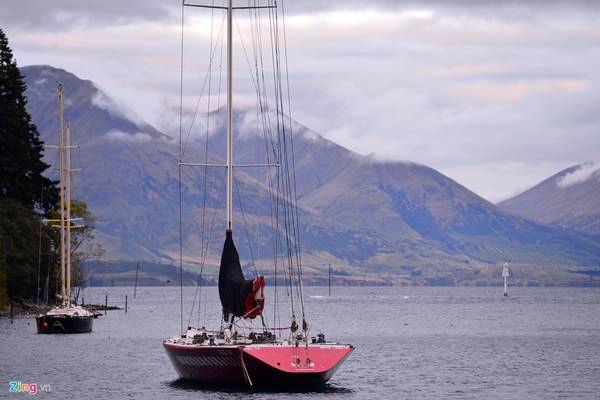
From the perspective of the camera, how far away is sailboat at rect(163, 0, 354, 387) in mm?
62312

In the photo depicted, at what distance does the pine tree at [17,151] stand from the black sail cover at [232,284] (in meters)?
91.3

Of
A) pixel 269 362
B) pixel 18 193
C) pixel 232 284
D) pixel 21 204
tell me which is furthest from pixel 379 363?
pixel 18 193

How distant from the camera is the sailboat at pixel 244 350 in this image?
62312 mm

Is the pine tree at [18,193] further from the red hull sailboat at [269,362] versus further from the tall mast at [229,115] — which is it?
the red hull sailboat at [269,362]

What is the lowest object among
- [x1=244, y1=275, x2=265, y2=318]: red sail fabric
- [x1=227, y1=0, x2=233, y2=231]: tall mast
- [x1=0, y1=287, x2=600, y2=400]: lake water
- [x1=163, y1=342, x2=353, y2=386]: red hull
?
[x1=0, y1=287, x2=600, y2=400]: lake water

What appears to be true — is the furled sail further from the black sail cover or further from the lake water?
the lake water

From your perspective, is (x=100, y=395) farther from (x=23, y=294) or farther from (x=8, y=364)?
(x=23, y=294)

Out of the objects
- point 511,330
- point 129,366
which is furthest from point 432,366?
point 511,330

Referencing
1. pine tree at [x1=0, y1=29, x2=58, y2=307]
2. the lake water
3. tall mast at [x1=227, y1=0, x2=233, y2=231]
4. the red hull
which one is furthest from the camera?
pine tree at [x1=0, y1=29, x2=58, y2=307]

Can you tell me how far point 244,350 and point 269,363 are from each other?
1359mm

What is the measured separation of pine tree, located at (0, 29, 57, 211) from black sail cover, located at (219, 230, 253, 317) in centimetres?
9135

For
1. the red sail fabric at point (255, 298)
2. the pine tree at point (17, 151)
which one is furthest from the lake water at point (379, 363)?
the pine tree at point (17, 151)

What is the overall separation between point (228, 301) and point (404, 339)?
61395 mm

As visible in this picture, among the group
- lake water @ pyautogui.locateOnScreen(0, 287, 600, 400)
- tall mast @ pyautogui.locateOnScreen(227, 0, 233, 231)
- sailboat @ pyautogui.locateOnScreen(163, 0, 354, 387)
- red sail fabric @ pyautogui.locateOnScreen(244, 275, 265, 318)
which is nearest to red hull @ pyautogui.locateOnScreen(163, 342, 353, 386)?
sailboat @ pyautogui.locateOnScreen(163, 0, 354, 387)
